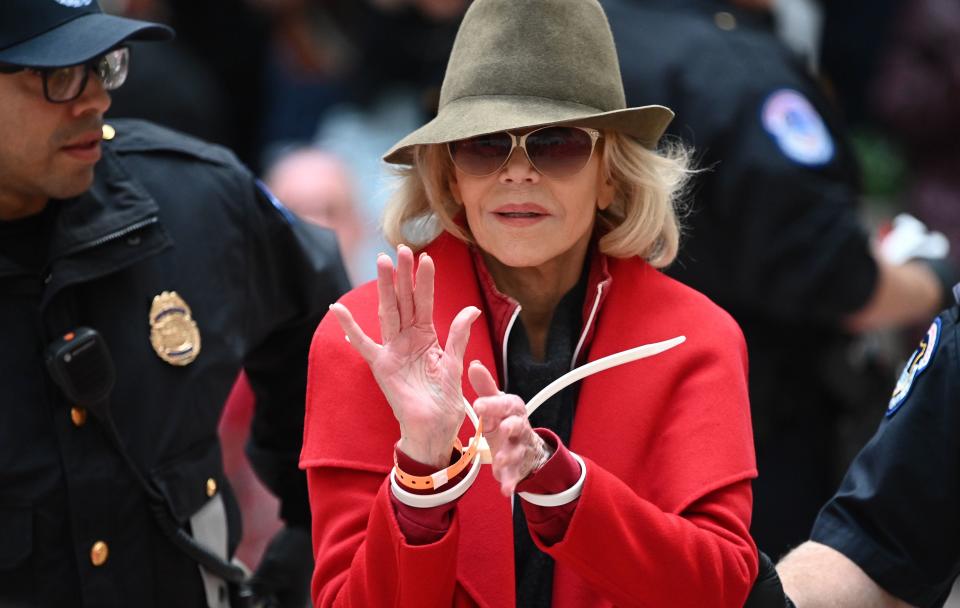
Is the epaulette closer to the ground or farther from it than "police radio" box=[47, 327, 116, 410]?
farther from it

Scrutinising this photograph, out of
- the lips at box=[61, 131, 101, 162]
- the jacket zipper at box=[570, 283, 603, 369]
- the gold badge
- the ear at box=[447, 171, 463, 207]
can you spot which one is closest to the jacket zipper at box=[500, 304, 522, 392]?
the jacket zipper at box=[570, 283, 603, 369]

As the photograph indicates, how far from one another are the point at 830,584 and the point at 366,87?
4381 mm

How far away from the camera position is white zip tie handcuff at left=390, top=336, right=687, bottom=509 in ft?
7.95

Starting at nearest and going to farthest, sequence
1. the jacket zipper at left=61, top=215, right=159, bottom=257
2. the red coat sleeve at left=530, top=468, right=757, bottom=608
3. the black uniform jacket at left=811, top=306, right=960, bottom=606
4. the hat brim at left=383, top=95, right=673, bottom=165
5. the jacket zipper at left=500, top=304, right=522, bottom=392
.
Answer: the red coat sleeve at left=530, top=468, right=757, bottom=608
the hat brim at left=383, top=95, right=673, bottom=165
the jacket zipper at left=500, top=304, right=522, bottom=392
the black uniform jacket at left=811, top=306, right=960, bottom=606
the jacket zipper at left=61, top=215, right=159, bottom=257

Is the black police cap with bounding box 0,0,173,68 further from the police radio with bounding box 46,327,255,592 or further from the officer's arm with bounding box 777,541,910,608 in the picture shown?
the officer's arm with bounding box 777,541,910,608

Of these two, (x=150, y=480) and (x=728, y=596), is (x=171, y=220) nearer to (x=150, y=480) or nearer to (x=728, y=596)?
(x=150, y=480)

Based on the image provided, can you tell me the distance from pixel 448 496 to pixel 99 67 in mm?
1305

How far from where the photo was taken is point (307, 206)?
232 inches

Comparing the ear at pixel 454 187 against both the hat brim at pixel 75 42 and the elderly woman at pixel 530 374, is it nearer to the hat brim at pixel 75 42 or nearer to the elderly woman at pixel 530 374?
the elderly woman at pixel 530 374

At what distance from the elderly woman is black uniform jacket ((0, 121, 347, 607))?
2.11ft

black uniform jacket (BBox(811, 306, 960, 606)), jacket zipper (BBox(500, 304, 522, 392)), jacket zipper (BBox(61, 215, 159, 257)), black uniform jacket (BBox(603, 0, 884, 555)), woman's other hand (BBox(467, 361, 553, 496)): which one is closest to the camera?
woman's other hand (BBox(467, 361, 553, 496))

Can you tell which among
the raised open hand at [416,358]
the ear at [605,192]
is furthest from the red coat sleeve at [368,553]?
the ear at [605,192]

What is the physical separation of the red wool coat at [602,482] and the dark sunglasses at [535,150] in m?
0.19

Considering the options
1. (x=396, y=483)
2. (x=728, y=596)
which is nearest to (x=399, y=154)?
(x=396, y=483)
